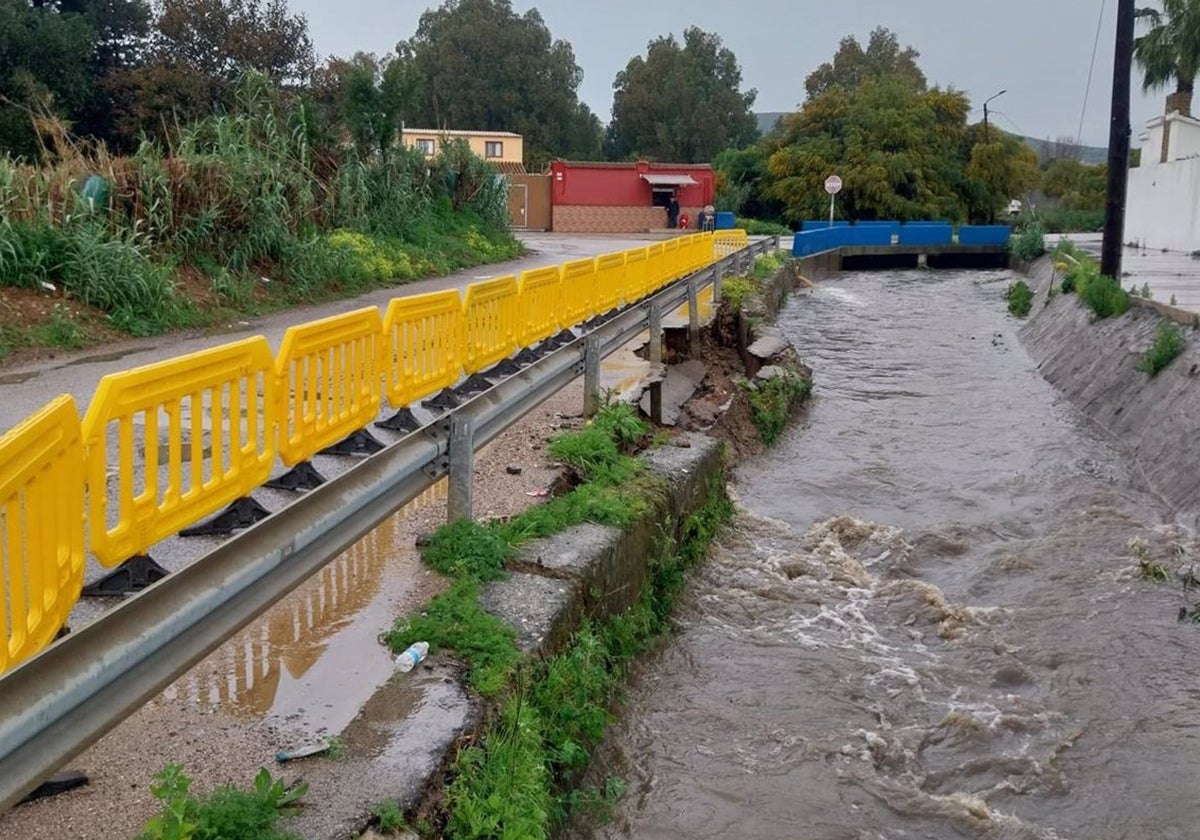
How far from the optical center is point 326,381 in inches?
225

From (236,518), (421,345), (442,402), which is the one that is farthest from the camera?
(442,402)

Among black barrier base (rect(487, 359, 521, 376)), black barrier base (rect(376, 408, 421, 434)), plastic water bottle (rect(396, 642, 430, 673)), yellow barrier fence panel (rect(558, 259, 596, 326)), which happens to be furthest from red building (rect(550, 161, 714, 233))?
plastic water bottle (rect(396, 642, 430, 673))

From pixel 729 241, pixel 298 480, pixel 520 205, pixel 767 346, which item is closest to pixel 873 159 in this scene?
pixel 520 205

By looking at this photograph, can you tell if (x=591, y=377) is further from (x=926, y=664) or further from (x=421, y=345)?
(x=926, y=664)

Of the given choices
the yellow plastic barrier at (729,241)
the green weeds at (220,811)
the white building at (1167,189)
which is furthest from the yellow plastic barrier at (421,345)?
the white building at (1167,189)

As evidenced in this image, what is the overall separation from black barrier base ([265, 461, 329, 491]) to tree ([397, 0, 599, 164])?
71843 millimetres

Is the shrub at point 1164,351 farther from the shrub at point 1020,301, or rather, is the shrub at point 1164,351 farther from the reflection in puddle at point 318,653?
the shrub at point 1020,301

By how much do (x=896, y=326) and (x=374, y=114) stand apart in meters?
11.1

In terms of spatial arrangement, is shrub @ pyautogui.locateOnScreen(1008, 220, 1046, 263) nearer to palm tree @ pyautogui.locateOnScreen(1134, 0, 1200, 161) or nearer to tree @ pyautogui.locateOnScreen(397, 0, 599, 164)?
palm tree @ pyautogui.locateOnScreen(1134, 0, 1200, 161)

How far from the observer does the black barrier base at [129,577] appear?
4.09 m

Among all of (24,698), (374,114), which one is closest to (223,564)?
(24,698)

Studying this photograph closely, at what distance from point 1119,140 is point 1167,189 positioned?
1923 cm

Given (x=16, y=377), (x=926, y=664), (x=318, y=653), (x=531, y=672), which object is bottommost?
(x=926, y=664)

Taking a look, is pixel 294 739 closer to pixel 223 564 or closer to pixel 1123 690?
pixel 223 564
